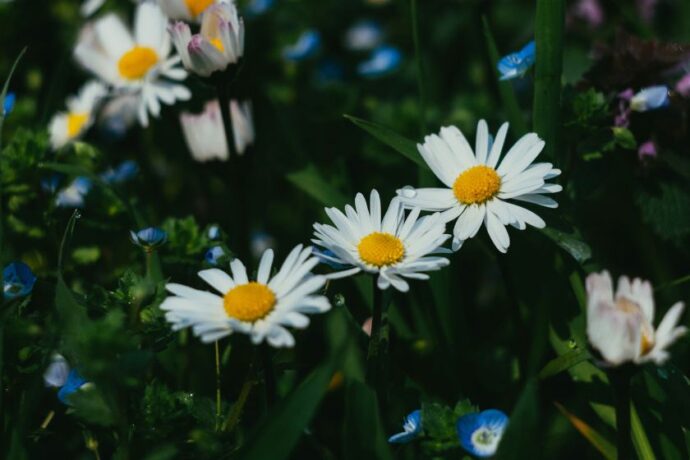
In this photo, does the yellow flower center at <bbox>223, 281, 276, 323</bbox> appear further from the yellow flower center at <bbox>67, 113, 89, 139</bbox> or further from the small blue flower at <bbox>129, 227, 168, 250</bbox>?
the yellow flower center at <bbox>67, 113, 89, 139</bbox>

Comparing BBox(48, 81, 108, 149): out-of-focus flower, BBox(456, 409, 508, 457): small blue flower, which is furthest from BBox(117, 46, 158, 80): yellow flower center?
BBox(456, 409, 508, 457): small blue flower

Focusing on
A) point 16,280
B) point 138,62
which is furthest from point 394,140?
point 138,62

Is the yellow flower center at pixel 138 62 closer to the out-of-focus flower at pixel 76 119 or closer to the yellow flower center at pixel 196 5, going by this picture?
the out-of-focus flower at pixel 76 119

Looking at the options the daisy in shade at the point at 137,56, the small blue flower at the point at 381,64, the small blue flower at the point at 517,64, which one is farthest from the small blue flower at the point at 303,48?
the small blue flower at the point at 517,64

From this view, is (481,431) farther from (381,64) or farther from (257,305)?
(381,64)

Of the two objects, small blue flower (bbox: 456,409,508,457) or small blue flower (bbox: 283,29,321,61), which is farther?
small blue flower (bbox: 283,29,321,61)
